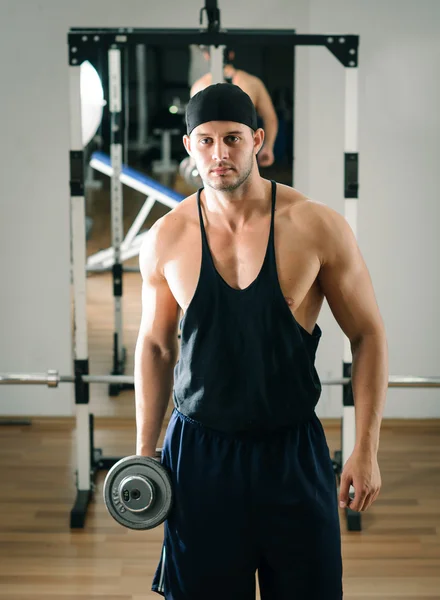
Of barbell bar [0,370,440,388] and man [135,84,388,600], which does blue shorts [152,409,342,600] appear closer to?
man [135,84,388,600]

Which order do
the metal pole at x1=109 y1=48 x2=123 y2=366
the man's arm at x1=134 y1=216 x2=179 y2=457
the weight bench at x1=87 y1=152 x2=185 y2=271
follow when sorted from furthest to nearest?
1. the weight bench at x1=87 y1=152 x2=185 y2=271
2. the metal pole at x1=109 y1=48 x2=123 y2=366
3. the man's arm at x1=134 y1=216 x2=179 y2=457

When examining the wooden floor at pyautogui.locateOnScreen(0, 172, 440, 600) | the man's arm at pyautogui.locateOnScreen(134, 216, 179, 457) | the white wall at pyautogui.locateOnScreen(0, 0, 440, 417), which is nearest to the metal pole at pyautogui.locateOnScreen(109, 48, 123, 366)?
the white wall at pyautogui.locateOnScreen(0, 0, 440, 417)

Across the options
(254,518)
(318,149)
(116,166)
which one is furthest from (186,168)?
(254,518)

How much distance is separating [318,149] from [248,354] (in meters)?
2.37

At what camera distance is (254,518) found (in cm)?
156

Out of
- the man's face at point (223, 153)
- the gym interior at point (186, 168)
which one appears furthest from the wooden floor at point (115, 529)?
the man's face at point (223, 153)

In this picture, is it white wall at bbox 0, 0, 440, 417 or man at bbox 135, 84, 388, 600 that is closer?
man at bbox 135, 84, 388, 600

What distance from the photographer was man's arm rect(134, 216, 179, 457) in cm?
167

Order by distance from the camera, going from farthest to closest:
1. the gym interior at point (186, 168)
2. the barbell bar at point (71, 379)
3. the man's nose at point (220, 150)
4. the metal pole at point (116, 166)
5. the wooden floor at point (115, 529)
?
the metal pole at point (116, 166) → the gym interior at point (186, 168) → the barbell bar at point (71, 379) → the wooden floor at point (115, 529) → the man's nose at point (220, 150)

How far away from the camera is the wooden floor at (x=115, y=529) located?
263 centimetres

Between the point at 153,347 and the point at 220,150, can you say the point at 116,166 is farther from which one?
the point at 220,150

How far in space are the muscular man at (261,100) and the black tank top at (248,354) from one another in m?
2.20

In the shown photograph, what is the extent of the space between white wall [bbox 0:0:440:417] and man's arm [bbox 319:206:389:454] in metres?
2.17

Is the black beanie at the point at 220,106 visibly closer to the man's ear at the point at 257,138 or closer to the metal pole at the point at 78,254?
the man's ear at the point at 257,138
